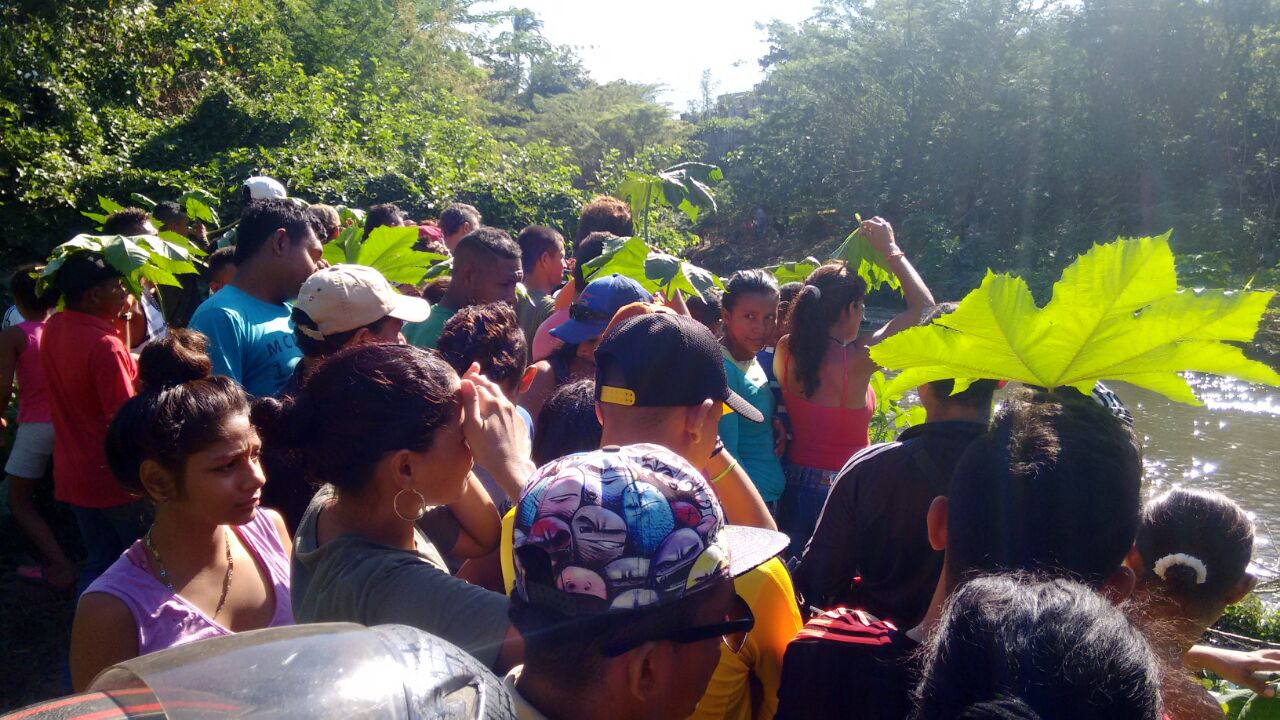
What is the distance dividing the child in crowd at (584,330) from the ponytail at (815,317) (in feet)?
2.19

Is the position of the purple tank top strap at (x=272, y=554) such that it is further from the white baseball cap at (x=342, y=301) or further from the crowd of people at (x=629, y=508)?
the white baseball cap at (x=342, y=301)

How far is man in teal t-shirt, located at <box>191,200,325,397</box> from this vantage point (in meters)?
2.92

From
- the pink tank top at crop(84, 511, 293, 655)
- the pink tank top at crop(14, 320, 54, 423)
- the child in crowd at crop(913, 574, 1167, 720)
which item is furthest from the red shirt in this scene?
the child in crowd at crop(913, 574, 1167, 720)

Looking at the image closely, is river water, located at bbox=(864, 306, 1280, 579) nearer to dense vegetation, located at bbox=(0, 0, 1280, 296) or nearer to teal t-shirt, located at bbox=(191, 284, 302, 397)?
dense vegetation, located at bbox=(0, 0, 1280, 296)

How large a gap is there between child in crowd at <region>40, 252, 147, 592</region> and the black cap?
221 cm

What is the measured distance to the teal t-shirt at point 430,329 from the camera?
3.38 meters

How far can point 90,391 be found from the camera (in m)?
3.18

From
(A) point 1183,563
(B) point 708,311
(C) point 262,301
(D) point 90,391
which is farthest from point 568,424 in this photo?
(D) point 90,391

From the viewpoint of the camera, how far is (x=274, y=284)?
3.15 meters

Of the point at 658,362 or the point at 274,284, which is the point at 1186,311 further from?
the point at 274,284

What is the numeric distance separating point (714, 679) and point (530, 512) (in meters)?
0.57

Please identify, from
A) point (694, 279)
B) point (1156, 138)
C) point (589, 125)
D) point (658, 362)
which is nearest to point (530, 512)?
point (658, 362)

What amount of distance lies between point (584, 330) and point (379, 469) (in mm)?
1200

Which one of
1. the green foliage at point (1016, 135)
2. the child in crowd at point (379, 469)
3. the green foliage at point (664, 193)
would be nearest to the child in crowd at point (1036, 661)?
the child in crowd at point (379, 469)
